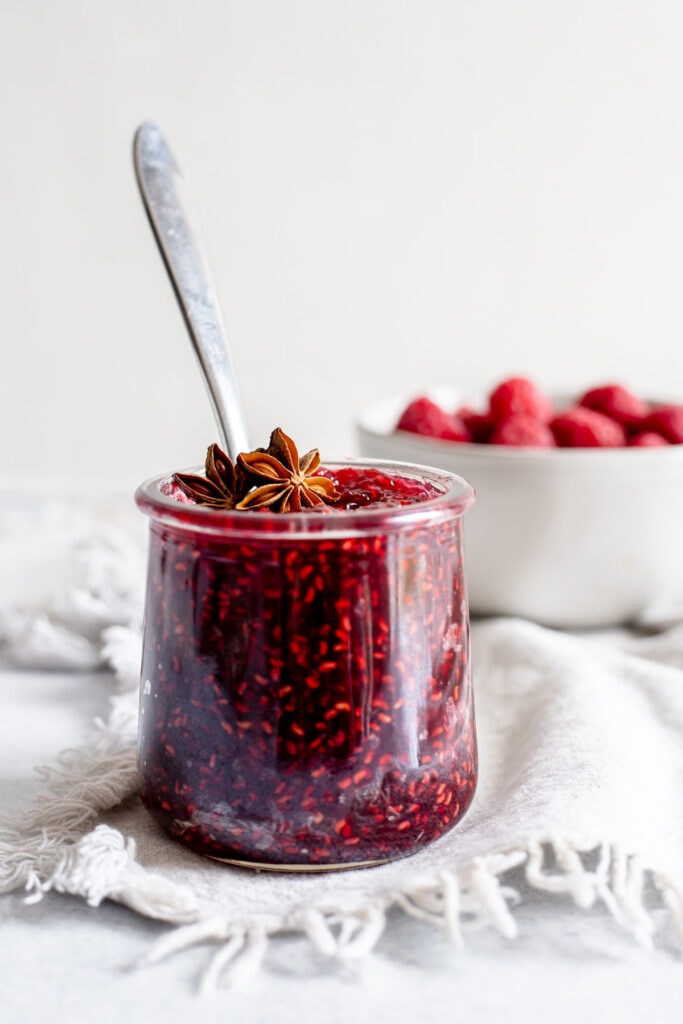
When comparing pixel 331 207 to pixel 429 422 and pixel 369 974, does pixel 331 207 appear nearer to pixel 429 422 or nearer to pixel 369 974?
pixel 429 422

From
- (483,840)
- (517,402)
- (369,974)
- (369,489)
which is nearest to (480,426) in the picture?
(517,402)

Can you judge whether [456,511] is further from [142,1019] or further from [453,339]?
[453,339]

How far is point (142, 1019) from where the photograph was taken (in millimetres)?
521

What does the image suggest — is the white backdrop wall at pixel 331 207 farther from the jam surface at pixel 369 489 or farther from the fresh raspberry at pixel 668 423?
the jam surface at pixel 369 489

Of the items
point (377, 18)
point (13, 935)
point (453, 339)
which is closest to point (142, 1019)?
point (13, 935)

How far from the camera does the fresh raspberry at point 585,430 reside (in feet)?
3.79

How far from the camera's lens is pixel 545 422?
1.22m

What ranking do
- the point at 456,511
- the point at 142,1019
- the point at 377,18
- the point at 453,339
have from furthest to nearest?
the point at 453,339
the point at 377,18
the point at 456,511
the point at 142,1019

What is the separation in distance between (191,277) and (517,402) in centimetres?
52

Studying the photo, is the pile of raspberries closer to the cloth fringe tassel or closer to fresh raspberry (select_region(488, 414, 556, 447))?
fresh raspberry (select_region(488, 414, 556, 447))

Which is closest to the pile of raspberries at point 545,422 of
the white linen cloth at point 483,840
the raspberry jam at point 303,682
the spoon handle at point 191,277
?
the white linen cloth at point 483,840

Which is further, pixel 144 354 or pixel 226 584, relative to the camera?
pixel 144 354

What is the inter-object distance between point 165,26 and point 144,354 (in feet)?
1.81

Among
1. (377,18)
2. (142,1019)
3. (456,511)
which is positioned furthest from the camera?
(377,18)
